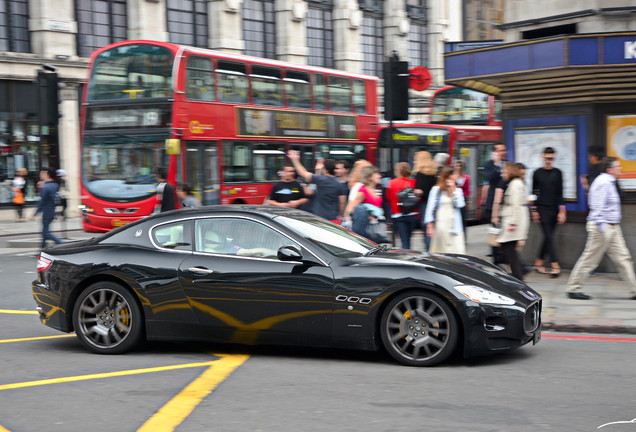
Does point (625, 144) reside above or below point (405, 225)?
above

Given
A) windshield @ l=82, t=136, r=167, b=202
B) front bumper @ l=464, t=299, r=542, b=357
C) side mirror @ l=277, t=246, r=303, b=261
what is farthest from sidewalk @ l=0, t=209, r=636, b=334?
windshield @ l=82, t=136, r=167, b=202

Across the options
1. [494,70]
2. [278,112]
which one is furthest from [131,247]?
[278,112]

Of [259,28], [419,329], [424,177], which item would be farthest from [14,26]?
[419,329]

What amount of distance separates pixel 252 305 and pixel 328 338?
0.67 metres

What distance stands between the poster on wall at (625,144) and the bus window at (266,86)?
28.5 feet

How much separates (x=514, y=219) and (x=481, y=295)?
4040 millimetres

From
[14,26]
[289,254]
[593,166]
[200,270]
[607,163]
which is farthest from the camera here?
[14,26]

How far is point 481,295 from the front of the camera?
6273 millimetres

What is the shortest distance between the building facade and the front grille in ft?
41.6

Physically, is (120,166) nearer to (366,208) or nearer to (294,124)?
(294,124)

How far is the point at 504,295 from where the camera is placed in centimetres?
639

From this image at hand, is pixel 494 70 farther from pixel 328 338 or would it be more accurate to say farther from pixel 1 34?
pixel 1 34

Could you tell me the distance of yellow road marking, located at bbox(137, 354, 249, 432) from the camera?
4.88 meters

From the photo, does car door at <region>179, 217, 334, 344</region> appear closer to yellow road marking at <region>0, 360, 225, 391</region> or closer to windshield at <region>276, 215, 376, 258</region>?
windshield at <region>276, 215, 376, 258</region>
